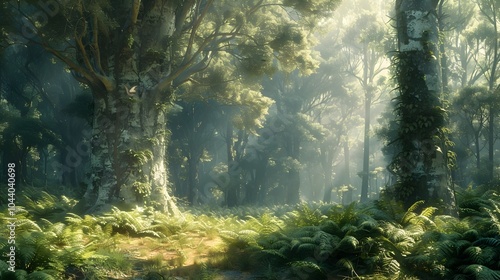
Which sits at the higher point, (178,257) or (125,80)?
(125,80)

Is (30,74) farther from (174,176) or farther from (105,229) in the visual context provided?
(105,229)

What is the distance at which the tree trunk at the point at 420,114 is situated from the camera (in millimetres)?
9938

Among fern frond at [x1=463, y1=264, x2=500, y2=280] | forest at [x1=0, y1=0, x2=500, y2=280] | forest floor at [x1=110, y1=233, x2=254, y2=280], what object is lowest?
forest floor at [x1=110, y1=233, x2=254, y2=280]

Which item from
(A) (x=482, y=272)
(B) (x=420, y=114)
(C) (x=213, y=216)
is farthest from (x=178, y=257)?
(C) (x=213, y=216)

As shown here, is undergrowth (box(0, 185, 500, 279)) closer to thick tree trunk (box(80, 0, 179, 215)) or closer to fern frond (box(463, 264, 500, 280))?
fern frond (box(463, 264, 500, 280))

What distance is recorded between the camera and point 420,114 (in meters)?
10.1

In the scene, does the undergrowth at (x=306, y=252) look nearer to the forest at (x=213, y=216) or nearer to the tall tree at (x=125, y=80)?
the forest at (x=213, y=216)

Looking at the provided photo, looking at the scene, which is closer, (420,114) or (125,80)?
(420,114)

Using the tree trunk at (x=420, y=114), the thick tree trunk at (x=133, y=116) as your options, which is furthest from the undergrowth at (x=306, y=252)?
the thick tree trunk at (x=133, y=116)

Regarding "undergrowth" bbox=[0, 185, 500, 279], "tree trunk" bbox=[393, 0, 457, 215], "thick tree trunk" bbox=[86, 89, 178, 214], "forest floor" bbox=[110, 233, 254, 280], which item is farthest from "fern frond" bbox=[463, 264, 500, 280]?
"thick tree trunk" bbox=[86, 89, 178, 214]

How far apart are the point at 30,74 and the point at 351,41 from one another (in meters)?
32.1

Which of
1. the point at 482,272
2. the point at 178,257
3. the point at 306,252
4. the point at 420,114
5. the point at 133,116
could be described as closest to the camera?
the point at 482,272

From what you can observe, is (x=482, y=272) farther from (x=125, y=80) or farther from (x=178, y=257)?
(x=125, y=80)

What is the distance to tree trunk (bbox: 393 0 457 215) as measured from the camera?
994cm
